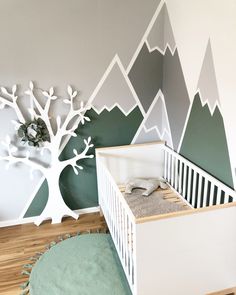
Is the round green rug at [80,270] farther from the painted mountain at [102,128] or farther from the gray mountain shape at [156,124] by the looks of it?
the gray mountain shape at [156,124]

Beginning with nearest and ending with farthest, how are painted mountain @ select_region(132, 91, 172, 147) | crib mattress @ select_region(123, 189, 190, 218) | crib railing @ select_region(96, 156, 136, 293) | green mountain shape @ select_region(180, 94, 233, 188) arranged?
crib railing @ select_region(96, 156, 136, 293) → green mountain shape @ select_region(180, 94, 233, 188) → crib mattress @ select_region(123, 189, 190, 218) → painted mountain @ select_region(132, 91, 172, 147)

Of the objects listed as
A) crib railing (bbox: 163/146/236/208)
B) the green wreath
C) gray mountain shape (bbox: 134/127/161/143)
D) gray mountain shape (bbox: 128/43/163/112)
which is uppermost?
gray mountain shape (bbox: 128/43/163/112)

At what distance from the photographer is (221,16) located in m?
1.73

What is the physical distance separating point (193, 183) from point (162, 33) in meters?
1.39

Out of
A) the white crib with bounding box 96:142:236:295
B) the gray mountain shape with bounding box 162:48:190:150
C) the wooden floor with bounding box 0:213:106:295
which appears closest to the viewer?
the white crib with bounding box 96:142:236:295

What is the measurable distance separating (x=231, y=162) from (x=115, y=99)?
4.13ft

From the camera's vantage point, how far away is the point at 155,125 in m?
2.81

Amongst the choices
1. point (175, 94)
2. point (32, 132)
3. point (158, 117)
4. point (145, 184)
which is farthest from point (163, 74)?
point (32, 132)

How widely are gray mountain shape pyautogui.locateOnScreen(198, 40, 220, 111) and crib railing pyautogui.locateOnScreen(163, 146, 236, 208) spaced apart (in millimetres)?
535

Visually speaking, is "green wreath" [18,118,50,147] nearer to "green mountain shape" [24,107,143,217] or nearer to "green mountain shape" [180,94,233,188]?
"green mountain shape" [24,107,143,217]

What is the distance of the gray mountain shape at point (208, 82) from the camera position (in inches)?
74.3

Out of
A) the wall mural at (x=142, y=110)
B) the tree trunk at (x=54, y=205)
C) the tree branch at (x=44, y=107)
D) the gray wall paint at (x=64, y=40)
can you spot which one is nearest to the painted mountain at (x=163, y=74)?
the wall mural at (x=142, y=110)

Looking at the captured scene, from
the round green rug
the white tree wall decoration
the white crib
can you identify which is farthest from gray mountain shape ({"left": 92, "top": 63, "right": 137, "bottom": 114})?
the round green rug

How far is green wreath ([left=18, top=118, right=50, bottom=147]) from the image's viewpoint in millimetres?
2441
